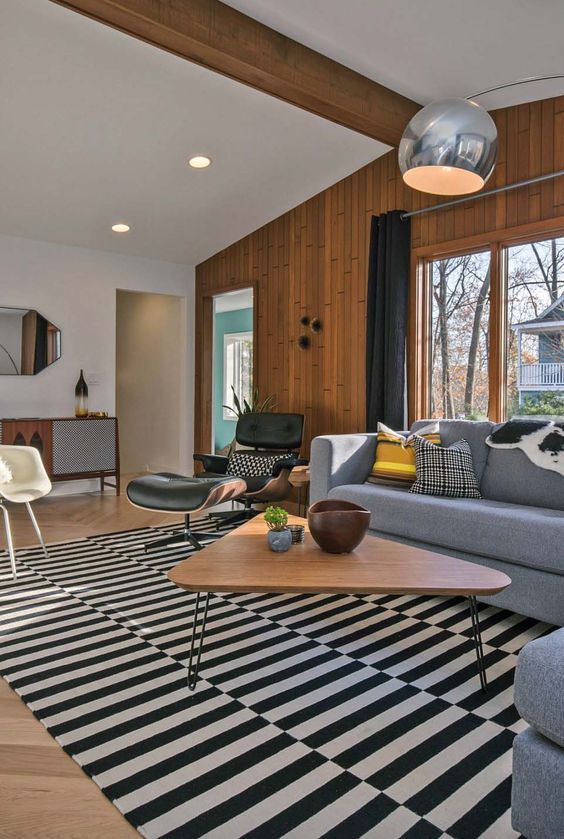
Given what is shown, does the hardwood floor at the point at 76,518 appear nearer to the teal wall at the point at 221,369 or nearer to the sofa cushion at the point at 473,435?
the sofa cushion at the point at 473,435

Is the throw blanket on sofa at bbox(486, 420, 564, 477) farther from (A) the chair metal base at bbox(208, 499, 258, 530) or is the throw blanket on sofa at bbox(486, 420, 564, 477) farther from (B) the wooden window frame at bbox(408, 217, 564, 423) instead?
(A) the chair metal base at bbox(208, 499, 258, 530)

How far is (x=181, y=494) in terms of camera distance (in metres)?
3.64

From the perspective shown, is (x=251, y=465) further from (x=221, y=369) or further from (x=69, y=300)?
(x=221, y=369)

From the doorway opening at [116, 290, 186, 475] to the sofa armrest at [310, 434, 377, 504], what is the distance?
3380 millimetres

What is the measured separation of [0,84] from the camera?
360 centimetres

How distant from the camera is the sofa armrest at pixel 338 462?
12.2 ft

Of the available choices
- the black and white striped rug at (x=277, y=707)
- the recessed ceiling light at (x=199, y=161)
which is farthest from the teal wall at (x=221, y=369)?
the black and white striped rug at (x=277, y=707)

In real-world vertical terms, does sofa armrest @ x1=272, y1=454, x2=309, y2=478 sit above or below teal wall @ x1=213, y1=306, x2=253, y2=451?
below

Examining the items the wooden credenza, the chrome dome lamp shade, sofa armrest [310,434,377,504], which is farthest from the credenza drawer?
the chrome dome lamp shade

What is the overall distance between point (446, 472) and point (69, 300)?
13.9 ft

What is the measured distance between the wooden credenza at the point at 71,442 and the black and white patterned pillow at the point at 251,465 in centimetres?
180

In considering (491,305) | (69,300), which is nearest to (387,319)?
(491,305)

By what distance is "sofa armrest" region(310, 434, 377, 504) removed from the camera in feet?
12.2

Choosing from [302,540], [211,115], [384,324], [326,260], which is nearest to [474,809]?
[302,540]
